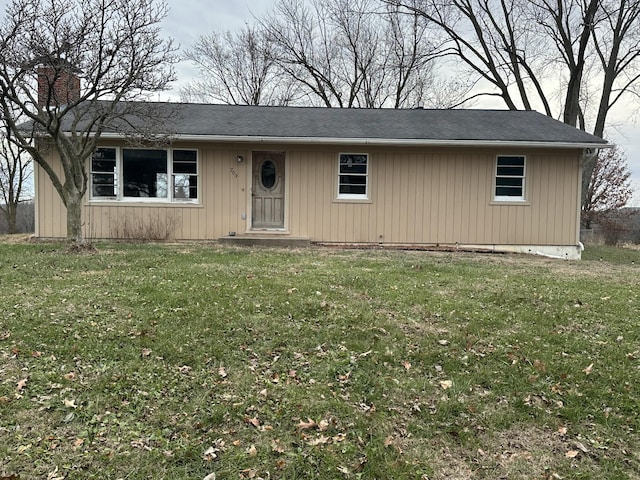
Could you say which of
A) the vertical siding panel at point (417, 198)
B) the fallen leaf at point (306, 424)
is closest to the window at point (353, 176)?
the vertical siding panel at point (417, 198)

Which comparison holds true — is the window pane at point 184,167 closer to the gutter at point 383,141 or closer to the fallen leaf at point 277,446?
the gutter at point 383,141

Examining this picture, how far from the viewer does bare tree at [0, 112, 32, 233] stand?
22.2 metres

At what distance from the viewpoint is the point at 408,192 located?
1123 cm

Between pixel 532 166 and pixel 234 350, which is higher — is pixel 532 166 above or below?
above

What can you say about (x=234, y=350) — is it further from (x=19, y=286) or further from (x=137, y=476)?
(x=19, y=286)

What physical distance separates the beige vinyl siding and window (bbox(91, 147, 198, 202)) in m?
0.25

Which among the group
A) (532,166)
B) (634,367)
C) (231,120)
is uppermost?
(231,120)

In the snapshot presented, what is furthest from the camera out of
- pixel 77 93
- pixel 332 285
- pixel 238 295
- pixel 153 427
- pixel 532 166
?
pixel 532 166

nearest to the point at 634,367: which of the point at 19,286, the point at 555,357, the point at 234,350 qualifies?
the point at 555,357

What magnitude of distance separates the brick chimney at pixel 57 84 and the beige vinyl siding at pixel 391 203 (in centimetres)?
263

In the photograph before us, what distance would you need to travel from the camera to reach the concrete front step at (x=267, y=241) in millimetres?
10688

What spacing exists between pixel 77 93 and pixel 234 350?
26.4ft

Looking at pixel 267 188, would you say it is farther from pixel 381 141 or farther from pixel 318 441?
pixel 318 441

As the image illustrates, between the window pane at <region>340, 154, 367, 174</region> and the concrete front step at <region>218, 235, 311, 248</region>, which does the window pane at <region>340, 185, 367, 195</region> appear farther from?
the concrete front step at <region>218, 235, 311, 248</region>
